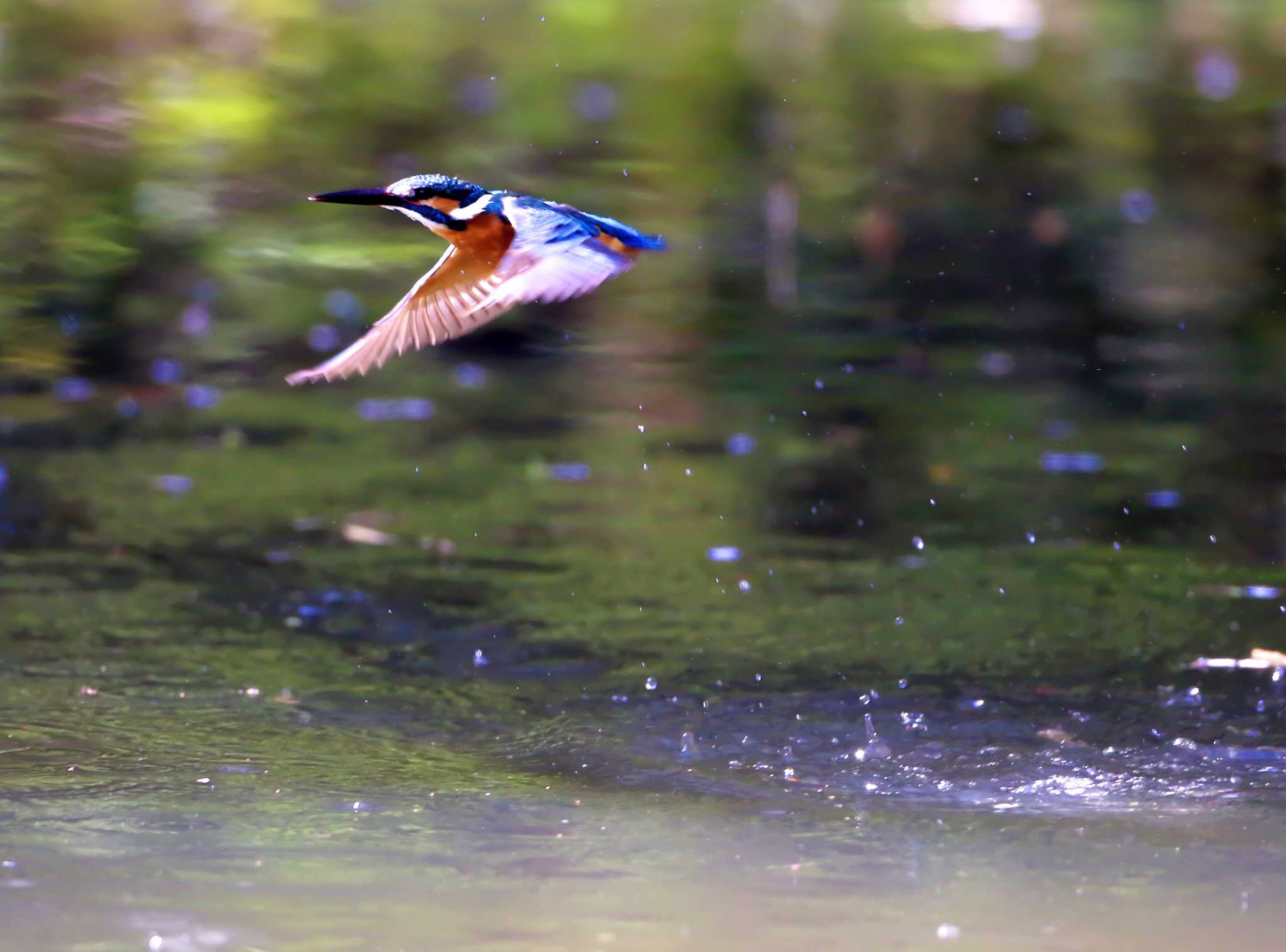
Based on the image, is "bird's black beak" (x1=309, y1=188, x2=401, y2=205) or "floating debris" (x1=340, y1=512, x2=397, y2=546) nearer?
"bird's black beak" (x1=309, y1=188, x2=401, y2=205)

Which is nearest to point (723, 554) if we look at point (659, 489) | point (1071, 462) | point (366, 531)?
point (659, 489)

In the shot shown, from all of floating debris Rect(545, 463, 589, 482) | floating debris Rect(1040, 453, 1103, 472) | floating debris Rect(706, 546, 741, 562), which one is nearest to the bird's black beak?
floating debris Rect(706, 546, 741, 562)

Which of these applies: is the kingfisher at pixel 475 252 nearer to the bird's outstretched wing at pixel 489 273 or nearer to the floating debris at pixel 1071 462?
the bird's outstretched wing at pixel 489 273

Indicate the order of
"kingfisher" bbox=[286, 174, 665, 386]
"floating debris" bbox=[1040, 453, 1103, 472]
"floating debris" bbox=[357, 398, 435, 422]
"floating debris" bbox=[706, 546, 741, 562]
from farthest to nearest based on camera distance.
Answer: "floating debris" bbox=[357, 398, 435, 422] < "floating debris" bbox=[1040, 453, 1103, 472] < "floating debris" bbox=[706, 546, 741, 562] < "kingfisher" bbox=[286, 174, 665, 386]

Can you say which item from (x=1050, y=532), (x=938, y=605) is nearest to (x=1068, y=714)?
(x=938, y=605)

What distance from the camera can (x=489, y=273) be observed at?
111 inches

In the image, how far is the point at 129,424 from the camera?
236 inches

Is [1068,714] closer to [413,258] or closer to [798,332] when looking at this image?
[798,332]

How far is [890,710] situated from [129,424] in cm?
368

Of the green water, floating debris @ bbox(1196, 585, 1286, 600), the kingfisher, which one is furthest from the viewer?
floating debris @ bbox(1196, 585, 1286, 600)

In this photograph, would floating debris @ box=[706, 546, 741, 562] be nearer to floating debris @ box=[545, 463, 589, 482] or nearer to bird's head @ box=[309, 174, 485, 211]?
floating debris @ box=[545, 463, 589, 482]

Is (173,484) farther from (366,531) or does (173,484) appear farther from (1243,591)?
(1243,591)

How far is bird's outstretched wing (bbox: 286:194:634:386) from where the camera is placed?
260 centimetres

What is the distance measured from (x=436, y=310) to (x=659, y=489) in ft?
7.99
